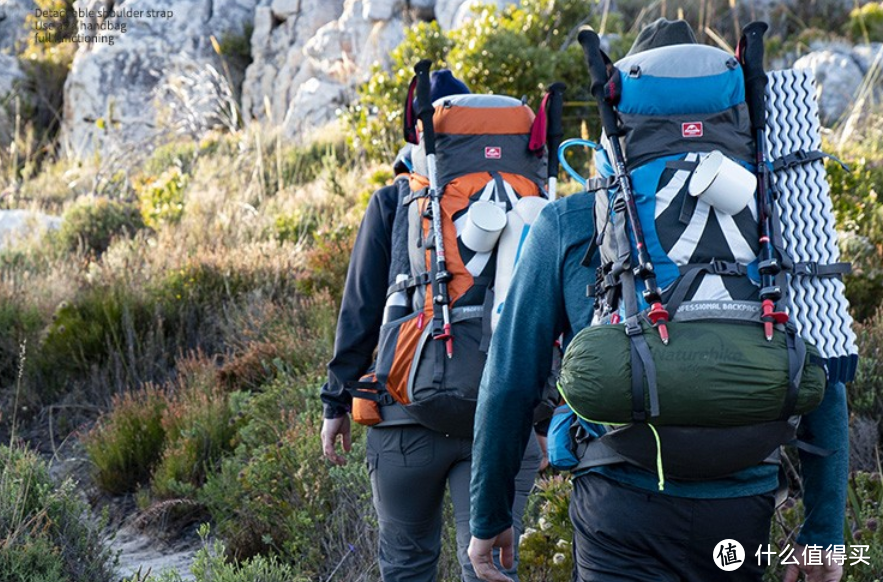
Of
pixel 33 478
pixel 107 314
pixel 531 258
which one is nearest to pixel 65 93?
pixel 107 314

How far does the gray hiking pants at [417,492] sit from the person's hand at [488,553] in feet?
2.61

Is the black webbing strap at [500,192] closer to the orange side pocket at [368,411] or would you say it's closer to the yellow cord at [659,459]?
the orange side pocket at [368,411]

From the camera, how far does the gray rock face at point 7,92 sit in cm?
1931

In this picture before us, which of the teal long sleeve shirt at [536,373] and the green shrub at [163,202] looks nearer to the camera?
the teal long sleeve shirt at [536,373]

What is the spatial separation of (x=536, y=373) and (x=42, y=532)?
2.62 m

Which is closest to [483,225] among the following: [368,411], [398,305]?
[398,305]

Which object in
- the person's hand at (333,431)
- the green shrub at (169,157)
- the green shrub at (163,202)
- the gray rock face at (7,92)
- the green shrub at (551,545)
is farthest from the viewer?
the gray rock face at (7,92)

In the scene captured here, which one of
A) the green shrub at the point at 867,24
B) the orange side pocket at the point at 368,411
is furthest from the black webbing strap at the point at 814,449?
the green shrub at the point at 867,24

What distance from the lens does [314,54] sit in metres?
19.1

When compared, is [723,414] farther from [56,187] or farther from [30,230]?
[56,187]

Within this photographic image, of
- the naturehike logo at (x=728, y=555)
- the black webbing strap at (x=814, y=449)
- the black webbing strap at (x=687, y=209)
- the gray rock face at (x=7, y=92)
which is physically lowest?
the naturehike logo at (x=728, y=555)

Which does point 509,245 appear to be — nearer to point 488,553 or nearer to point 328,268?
point 488,553

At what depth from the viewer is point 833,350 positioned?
2023 mm

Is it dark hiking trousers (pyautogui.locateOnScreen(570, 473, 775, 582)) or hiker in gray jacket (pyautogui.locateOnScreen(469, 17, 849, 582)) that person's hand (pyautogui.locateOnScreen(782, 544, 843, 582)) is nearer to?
Answer: hiker in gray jacket (pyautogui.locateOnScreen(469, 17, 849, 582))
